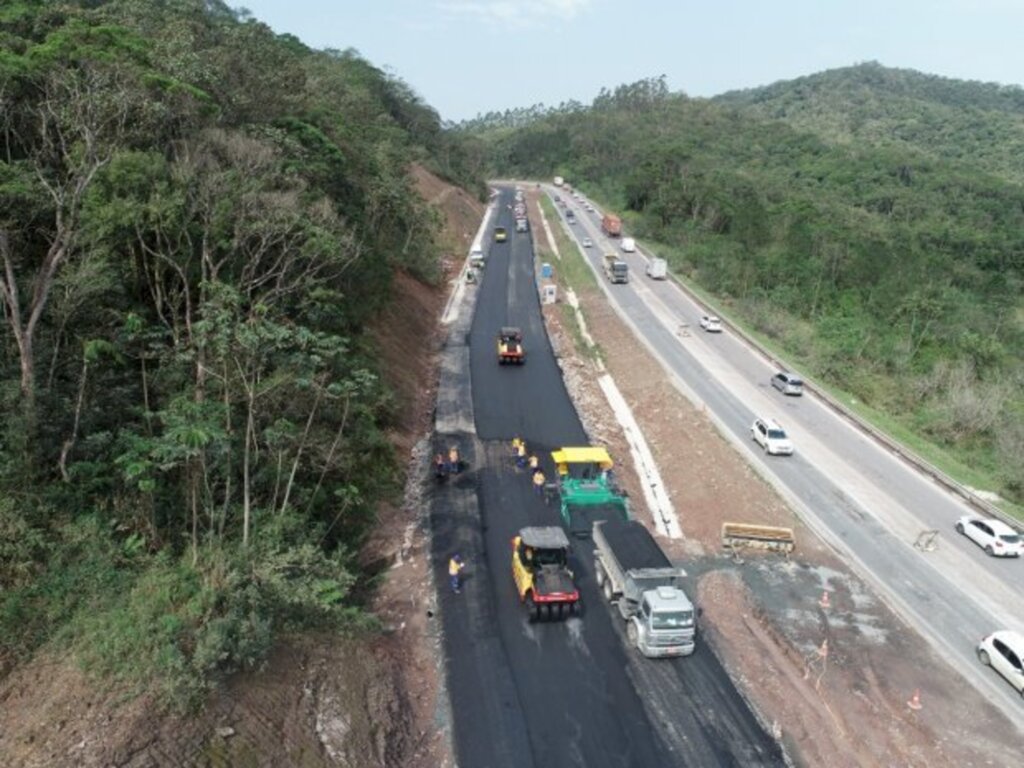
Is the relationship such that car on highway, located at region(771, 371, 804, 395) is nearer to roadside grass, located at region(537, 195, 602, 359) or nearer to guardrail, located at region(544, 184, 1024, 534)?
guardrail, located at region(544, 184, 1024, 534)

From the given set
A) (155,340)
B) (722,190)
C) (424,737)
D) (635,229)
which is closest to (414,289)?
(155,340)

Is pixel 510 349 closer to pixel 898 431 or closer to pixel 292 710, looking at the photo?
pixel 898 431

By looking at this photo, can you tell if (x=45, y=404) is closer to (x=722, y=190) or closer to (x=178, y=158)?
(x=178, y=158)

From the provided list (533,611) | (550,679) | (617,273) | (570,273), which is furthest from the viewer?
(570,273)

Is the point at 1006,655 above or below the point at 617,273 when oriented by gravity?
below

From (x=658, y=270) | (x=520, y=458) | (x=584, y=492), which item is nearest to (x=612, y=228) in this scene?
(x=658, y=270)

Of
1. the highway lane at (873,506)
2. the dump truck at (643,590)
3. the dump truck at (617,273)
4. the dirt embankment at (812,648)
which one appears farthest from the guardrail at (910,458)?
the dump truck at (617,273)
